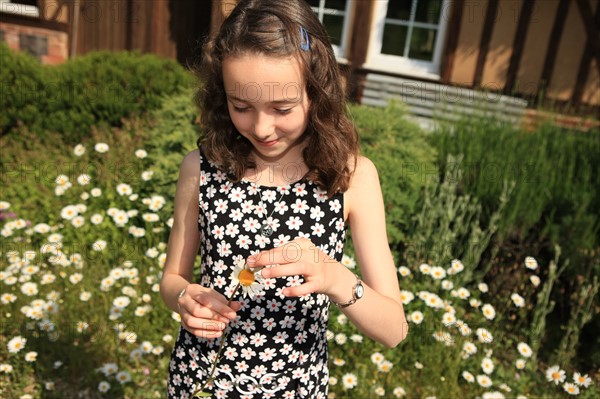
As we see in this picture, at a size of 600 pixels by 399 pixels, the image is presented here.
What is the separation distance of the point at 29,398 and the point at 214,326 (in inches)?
68.5

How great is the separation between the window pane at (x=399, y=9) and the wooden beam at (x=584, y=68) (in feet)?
8.30

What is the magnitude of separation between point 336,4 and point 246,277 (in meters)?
7.43

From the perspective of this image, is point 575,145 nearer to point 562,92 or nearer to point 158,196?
point 562,92

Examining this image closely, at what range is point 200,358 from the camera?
1474 millimetres

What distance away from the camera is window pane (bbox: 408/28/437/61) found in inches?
299

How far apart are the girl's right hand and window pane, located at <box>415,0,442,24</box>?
7215 mm

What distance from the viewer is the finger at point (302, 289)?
1.02m

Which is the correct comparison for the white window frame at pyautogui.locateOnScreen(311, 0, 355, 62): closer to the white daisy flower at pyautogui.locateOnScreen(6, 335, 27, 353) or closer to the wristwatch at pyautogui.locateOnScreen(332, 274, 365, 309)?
the white daisy flower at pyautogui.locateOnScreen(6, 335, 27, 353)

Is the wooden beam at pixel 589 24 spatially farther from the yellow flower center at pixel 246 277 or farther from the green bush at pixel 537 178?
the yellow flower center at pixel 246 277

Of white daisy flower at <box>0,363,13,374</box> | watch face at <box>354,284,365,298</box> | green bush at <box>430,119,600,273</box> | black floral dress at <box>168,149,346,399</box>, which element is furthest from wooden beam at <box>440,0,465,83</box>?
watch face at <box>354,284,365,298</box>

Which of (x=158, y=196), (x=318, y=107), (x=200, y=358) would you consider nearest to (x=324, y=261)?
(x=318, y=107)

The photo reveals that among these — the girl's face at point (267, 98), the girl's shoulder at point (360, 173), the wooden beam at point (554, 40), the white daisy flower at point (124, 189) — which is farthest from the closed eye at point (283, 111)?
the wooden beam at point (554, 40)

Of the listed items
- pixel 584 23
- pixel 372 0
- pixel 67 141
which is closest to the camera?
pixel 67 141

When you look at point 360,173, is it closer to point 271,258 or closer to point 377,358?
point 271,258
